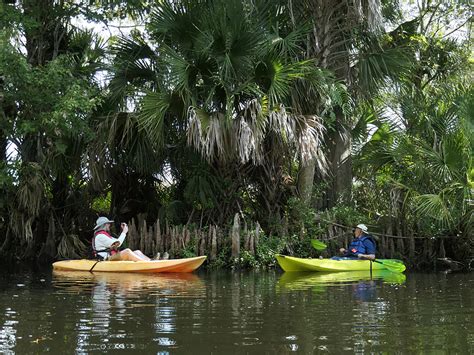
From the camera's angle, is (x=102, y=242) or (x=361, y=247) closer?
(x=361, y=247)

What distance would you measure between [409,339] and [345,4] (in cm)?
1230

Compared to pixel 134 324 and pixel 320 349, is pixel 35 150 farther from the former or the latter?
pixel 320 349

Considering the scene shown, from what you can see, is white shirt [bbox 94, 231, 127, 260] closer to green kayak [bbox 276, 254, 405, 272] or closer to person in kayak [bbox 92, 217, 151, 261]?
person in kayak [bbox 92, 217, 151, 261]

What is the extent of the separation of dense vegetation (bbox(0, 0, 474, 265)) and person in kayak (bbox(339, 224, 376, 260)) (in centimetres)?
116

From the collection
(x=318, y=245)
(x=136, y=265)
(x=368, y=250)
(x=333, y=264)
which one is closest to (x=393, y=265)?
(x=368, y=250)

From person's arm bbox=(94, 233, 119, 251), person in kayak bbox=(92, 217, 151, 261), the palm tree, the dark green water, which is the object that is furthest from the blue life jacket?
person's arm bbox=(94, 233, 119, 251)

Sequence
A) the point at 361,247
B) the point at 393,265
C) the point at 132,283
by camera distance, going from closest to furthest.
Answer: the point at 132,283 < the point at 393,265 < the point at 361,247

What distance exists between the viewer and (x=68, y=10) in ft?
63.6

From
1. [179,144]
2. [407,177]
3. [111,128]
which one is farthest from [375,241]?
[111,128]

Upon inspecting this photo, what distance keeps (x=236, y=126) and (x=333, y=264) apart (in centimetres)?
347

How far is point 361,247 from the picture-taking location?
50.9ft

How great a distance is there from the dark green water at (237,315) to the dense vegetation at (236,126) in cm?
342

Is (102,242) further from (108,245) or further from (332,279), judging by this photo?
(332,279)

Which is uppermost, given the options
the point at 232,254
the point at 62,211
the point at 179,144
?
the point at 179,144
